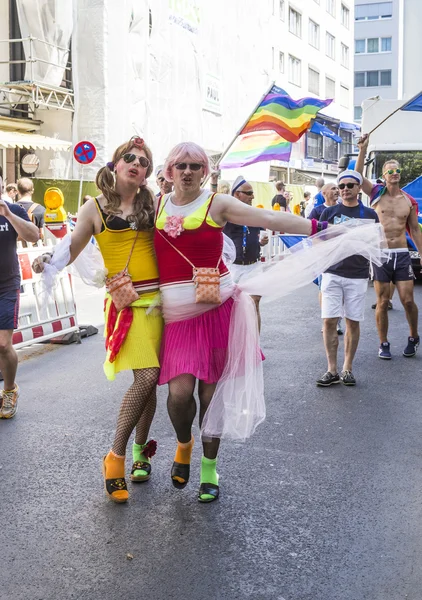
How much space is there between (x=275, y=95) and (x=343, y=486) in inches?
465

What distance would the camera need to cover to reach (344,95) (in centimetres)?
5856

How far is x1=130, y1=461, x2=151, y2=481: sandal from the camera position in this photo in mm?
4594

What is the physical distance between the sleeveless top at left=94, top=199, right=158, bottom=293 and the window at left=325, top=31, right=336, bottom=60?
173ft

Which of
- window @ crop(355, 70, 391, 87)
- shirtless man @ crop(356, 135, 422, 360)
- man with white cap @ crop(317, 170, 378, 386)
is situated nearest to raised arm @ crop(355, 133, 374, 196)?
shirtless man @ crop(356, 135, 422, 360)

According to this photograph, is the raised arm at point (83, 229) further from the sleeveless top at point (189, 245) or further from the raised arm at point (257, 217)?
the raised arm at point (257, 217)

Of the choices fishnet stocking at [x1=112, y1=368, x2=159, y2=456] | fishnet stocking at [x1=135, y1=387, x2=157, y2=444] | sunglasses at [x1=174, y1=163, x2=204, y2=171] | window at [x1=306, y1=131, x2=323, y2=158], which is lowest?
fishnet stocking at [x1=135, y1=387, x2=157, y2=444]

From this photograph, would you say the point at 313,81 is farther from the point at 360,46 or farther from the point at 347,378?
the point at 347,378

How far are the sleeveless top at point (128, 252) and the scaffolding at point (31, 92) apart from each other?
15676mm

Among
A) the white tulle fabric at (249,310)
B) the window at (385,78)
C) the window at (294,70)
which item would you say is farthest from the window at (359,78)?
the white tulle fabric at (249,310)

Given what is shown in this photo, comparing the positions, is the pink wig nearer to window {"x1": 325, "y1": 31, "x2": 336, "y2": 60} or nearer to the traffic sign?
the traffic sign

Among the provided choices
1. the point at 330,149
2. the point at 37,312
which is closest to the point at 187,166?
the point at 37,312

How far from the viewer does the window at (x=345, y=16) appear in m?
57.6

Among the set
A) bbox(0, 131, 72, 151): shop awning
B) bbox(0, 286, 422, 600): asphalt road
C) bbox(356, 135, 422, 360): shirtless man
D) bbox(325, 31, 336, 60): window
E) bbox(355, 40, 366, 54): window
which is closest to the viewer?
bbox(0, 286, 422, 600): asphalt road

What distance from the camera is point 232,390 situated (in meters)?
4.21
